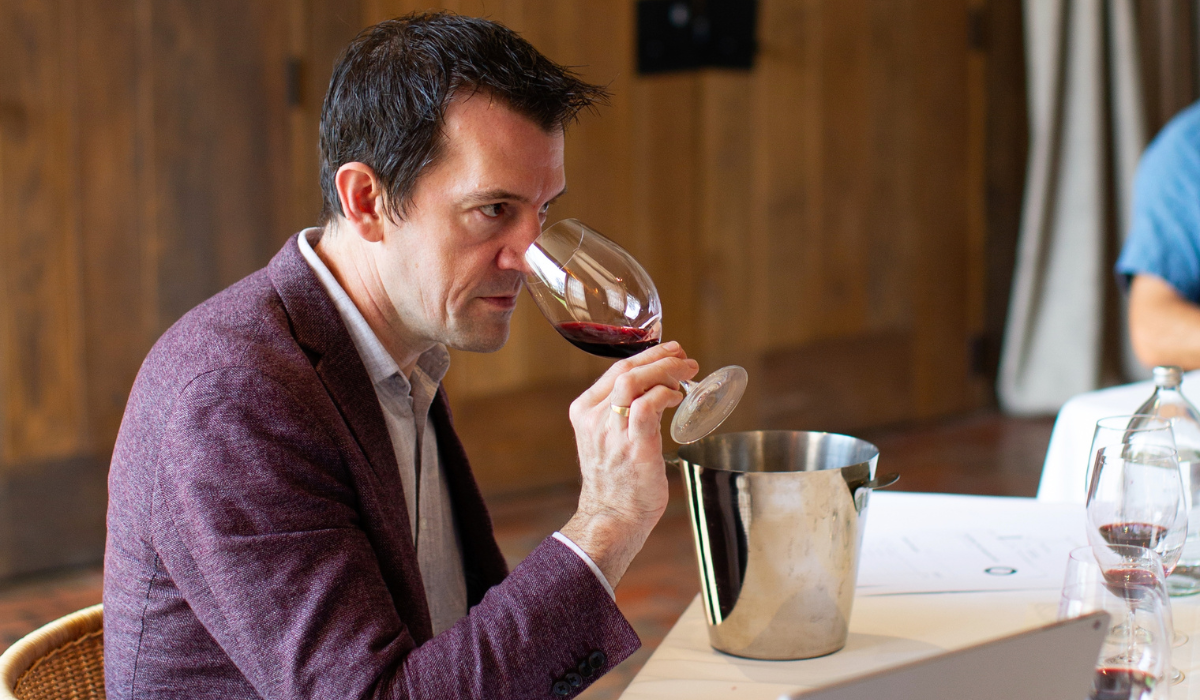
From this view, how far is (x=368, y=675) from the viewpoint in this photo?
829 millimetres

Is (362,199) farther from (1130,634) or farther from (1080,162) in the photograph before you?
(1080,162)

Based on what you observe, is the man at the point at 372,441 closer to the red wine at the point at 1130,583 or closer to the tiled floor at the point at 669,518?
the red wine at the point at 1130,583

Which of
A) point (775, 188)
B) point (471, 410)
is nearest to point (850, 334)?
point (775, 188)

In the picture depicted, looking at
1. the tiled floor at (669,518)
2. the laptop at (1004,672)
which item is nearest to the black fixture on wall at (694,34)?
the tiled floor at (669,518)

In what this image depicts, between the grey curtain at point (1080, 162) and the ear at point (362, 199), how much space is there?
3.82 m

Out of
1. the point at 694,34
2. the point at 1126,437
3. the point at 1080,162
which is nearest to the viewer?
the point at 1126,437

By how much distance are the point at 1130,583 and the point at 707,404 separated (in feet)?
1.23

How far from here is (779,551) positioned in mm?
964

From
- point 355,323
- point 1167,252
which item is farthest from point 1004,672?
point 1167,252

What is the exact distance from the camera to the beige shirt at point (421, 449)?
1.11 meters

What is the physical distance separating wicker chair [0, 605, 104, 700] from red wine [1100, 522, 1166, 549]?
873 mm

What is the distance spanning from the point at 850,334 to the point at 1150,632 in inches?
137

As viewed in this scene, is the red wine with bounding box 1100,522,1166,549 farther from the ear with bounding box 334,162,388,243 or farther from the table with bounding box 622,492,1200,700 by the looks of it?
the ear with bounding box 334,162,388,243

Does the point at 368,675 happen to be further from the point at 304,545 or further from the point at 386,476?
the point at 386,476
